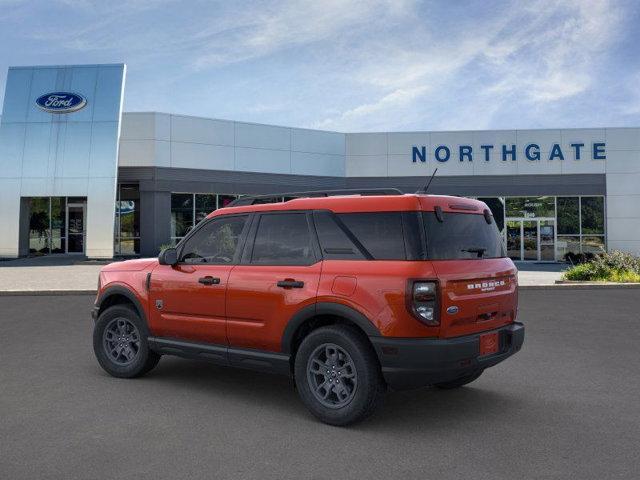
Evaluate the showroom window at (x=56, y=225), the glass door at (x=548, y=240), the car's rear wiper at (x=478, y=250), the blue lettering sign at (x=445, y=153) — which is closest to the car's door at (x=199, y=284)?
the car's rear wiper at (x=478, y=250)

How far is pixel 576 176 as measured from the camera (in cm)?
3153

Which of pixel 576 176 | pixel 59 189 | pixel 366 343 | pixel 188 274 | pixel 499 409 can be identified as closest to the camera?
pixel 366 343

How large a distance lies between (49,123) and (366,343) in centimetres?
2665

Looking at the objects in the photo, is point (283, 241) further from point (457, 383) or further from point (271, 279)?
point (457, 383)

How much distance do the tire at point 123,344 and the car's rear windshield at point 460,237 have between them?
324 centimetres

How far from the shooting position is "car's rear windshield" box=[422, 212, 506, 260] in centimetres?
471

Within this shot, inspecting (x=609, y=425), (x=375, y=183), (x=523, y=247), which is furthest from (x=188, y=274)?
(x=523, y=247)

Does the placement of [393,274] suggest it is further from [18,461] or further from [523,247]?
[523,247]

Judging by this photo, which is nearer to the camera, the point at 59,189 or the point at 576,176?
the point at 59,189

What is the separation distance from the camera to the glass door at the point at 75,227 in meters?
30.5

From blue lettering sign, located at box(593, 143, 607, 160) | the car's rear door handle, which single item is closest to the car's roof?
the car's rear door handle

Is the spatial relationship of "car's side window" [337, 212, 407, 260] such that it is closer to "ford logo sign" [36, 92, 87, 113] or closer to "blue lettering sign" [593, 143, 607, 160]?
"ford logo sign" [36, 92, 87, 113]

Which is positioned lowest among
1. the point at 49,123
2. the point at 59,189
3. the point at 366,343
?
the point at 366,343

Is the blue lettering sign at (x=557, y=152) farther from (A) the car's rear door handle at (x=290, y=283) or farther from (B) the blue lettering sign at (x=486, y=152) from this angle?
(A) the car's rear door handle at (x=290, y=283)
